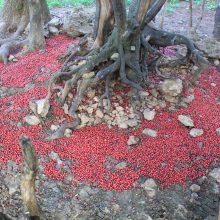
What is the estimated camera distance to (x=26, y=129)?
5.52m

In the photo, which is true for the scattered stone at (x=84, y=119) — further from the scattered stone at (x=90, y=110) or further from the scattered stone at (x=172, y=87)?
the scattered stone at (x=172, y=87)

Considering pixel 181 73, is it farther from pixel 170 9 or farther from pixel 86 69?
pixel 170 9

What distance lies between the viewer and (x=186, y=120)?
18.4 feet

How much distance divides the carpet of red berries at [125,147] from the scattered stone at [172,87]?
34cm

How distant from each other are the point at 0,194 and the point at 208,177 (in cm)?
288

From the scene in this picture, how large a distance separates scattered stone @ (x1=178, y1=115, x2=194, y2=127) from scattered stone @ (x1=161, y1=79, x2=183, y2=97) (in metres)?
0.49

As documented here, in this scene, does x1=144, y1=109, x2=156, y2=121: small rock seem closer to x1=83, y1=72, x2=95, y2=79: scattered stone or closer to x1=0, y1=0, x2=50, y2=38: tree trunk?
x1=83, y1=72, x2=95, y2=79: scattered stone

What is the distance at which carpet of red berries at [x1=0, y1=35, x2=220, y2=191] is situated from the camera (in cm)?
485

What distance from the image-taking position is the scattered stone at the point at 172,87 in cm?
593

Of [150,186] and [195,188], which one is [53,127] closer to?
[150,186]

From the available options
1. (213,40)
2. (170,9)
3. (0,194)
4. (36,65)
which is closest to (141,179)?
(0,194)

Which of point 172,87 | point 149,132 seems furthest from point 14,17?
point 149,132

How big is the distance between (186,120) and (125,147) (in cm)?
114

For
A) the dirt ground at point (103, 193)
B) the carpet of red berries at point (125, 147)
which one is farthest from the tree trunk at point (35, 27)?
the dirt ground at point (103, 193)
